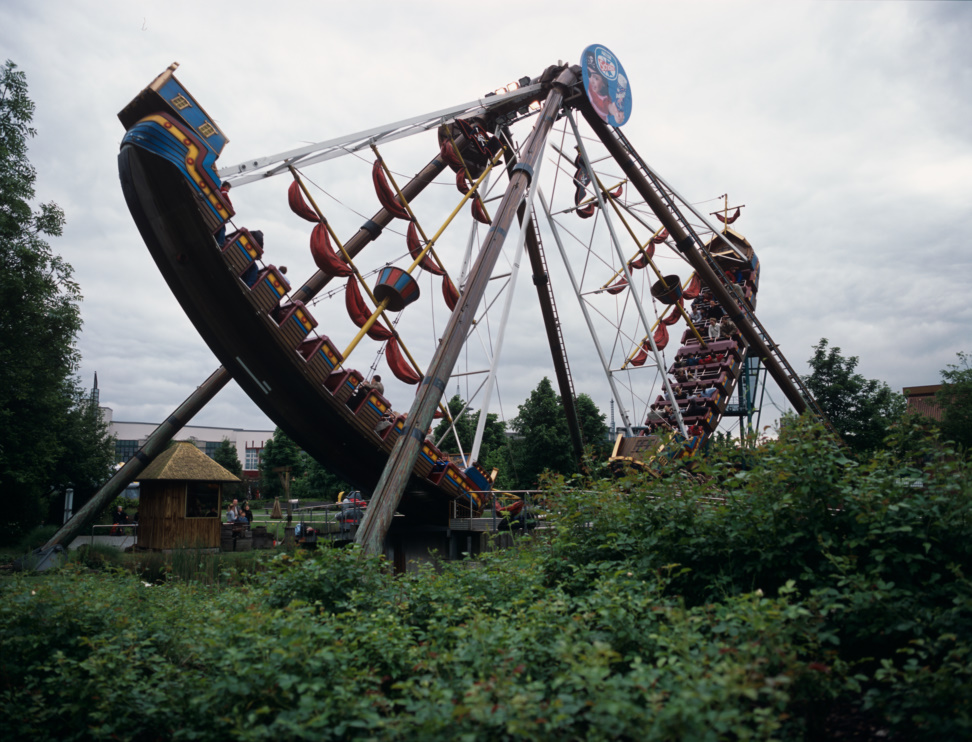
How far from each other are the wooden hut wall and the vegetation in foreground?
15.6 m

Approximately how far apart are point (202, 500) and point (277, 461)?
43.1 metres

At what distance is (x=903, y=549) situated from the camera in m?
5.02

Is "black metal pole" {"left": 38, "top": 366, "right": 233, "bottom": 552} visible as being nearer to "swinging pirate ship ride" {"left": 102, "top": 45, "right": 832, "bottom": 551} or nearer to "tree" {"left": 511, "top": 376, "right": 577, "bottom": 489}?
"swinging pirate ship ride" {"left": 102, "top": 45, "right": 832, "bottom": 551}

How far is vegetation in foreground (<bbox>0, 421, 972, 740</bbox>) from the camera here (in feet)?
12.0

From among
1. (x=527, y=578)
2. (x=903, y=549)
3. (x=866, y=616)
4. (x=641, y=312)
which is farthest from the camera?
(x=641, y=312)

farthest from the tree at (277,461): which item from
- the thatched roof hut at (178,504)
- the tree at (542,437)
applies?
the thatched roof hut at (178,504)

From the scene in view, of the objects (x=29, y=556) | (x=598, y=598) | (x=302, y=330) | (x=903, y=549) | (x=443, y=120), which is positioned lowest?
(x=29, y=556)

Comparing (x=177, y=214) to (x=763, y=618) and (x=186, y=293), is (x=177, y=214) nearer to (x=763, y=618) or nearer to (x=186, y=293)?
(x=186, y=293)

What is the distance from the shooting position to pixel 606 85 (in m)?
18.6

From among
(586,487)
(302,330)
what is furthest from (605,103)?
(586,487)

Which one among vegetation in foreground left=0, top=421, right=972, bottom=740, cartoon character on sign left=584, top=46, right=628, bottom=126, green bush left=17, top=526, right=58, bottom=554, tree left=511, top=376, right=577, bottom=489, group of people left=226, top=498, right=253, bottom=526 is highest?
cartoon character on sign left=584, top=46, right=628, bottom=126

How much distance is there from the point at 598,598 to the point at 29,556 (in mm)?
16714

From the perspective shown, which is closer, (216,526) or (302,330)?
(302,330)

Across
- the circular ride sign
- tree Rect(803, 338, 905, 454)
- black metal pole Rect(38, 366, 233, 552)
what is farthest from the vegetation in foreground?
tree Rect(803, 338, 905, 454)
